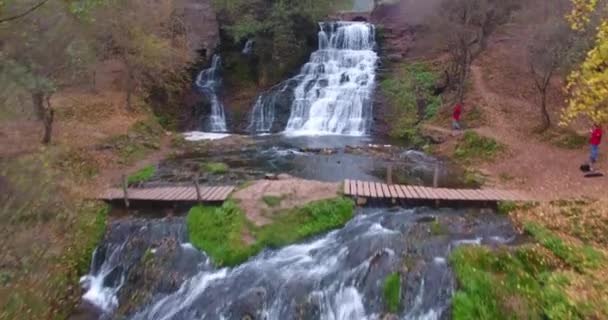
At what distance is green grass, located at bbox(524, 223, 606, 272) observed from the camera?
30.4 ft

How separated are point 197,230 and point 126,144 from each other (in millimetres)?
9965

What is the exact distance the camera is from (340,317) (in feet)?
29.1

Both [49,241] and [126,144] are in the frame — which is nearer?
[49,241]

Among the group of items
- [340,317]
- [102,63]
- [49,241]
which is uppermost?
[102,63]

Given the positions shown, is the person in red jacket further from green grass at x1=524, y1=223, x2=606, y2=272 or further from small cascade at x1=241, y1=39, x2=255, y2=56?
small cascade at x1=241, y1=39, x2=255, y2=56

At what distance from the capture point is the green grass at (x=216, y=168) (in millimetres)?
16981

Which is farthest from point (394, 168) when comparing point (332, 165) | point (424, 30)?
point (424, 30)

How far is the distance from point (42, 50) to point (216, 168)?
711cm

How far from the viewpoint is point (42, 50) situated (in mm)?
15281

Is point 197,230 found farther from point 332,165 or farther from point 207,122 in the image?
point 207,122

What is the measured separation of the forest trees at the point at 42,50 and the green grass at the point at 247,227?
5.75 metres

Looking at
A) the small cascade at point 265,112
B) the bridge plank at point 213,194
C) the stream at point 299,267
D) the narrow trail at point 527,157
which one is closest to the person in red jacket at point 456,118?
the narrow trail at point 527,157

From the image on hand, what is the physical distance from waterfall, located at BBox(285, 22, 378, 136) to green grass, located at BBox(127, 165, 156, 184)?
32.4 feet

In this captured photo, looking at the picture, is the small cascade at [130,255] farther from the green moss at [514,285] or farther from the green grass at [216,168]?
the green moss at [514,285]
